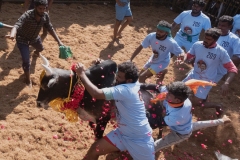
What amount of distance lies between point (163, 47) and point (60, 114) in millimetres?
2119

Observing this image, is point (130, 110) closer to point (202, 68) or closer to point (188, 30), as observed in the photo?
point (202, 68)

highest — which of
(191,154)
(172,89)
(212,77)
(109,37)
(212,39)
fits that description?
(212,39)

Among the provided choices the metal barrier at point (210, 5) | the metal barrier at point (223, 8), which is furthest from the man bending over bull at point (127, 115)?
the metal barrier at point (223, 8)

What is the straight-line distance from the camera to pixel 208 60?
516 cm

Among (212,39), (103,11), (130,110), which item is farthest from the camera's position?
(103,11)

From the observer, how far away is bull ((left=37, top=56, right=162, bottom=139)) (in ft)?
12.1

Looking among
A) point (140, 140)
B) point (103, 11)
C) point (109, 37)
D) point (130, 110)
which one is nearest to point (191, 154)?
point (140, 140)

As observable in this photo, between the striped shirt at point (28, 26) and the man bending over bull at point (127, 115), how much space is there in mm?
2291

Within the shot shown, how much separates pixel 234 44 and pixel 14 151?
4138mm

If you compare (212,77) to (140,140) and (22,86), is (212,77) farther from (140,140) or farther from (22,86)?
(22,86)

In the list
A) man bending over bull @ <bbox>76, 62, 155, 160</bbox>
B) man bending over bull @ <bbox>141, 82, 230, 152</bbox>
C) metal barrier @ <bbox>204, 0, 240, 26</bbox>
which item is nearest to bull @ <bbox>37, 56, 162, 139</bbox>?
man bending over bull @ <bbox>76, 62, 155, 160</bbox>

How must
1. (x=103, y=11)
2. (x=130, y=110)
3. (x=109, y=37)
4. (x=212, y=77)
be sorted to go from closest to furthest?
(x=130, y=110) → (x=212, y=77) → (x=109, y=37) → (x=103, y=11)

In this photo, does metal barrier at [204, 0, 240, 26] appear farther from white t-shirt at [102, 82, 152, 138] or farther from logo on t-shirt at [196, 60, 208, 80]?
white t-shirt at [102, 82, 152, 138]

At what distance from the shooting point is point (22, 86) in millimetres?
5668
